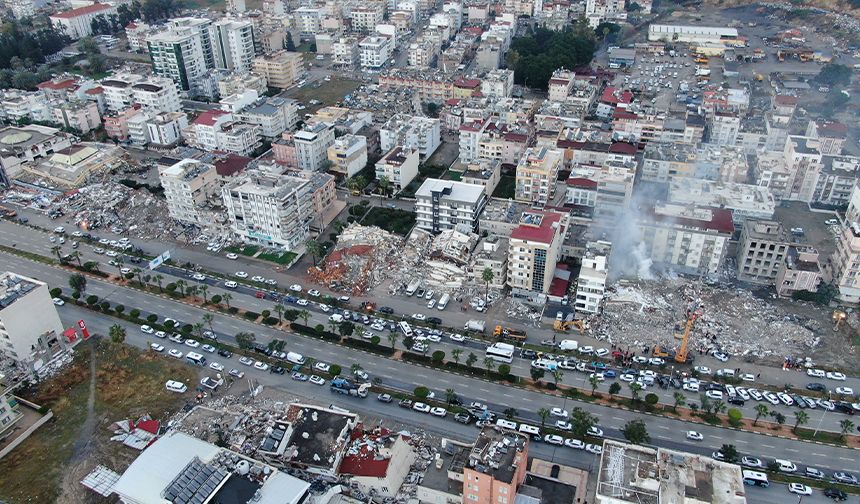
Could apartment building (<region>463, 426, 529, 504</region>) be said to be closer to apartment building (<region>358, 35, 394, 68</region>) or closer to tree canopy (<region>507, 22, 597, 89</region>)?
tree canopy (<region>507, 22, 597, 89</region>)

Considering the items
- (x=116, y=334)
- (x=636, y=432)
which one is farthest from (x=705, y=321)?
(x=116, y=334)

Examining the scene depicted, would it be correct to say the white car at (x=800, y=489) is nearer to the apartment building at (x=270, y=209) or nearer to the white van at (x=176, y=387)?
the white van at (x=176, y=387)

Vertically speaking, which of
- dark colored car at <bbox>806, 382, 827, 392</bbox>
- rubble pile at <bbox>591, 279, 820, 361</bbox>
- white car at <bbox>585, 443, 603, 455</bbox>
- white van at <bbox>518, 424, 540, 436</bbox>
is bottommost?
white car at <bbox>585, 443, 603, 455</bbox>

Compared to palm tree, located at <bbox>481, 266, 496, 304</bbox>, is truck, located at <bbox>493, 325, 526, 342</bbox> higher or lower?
lower

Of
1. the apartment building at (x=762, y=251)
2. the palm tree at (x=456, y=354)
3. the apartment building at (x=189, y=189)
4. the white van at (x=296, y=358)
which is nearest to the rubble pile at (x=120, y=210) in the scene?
the apartment building at (x=189, y=189)

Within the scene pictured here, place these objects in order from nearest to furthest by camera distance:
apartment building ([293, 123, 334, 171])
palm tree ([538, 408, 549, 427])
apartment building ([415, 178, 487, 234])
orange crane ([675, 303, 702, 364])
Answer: palm tree ([538, 408, 549, 427]) < orange crane ([675, 303, 702, 364]) < apartment building ([415, 178, 487, 234]) < apartment building ([293, 123, 334, 171])

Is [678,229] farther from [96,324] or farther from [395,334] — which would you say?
[96,324]

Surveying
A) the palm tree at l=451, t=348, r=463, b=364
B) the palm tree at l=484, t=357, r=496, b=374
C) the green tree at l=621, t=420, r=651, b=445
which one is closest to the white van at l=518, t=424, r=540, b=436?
the palm tree at l=484, t=357, r=496, b=374

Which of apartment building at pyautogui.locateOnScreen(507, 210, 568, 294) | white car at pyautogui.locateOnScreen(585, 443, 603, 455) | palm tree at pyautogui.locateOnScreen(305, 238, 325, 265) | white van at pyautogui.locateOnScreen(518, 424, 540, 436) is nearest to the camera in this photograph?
white car at pyautogui.locateOnScreen(585, 443, 603, 455)
